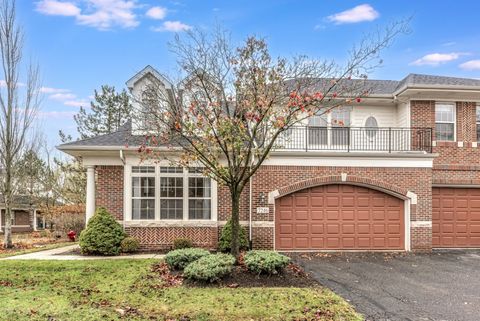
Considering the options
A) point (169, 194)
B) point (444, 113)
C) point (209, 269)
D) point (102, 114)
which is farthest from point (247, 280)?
point (102, 114)

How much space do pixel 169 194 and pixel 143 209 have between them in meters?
1.04

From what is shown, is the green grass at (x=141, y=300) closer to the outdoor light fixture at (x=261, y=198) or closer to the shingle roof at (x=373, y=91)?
the shingle roof at (x=373, y=91)

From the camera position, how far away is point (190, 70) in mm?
10453

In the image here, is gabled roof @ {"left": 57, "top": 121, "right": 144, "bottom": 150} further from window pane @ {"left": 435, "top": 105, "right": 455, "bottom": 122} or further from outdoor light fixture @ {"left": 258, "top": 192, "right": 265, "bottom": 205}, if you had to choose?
window pane @ {"left": 435, "top": 105, "right": 455, "bottom": 122}

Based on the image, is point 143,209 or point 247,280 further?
point 143,209

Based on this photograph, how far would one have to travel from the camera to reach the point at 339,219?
14086mm

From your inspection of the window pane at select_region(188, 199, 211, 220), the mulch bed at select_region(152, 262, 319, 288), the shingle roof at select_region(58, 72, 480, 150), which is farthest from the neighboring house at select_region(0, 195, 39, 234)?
the mulch bed at select_region(152, 262, 319, 288)

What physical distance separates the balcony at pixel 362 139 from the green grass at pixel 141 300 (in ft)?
26.0

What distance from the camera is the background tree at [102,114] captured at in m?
30.3

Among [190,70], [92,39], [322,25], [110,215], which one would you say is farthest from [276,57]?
[92,39]

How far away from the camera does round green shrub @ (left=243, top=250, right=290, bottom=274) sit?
890cm

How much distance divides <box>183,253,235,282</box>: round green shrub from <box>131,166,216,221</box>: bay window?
4.57 m

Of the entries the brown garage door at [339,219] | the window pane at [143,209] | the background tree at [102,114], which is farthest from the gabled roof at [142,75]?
the background tree at [102,114]

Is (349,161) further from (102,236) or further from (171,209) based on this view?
(102,236)
